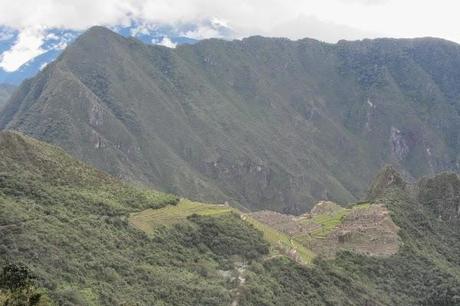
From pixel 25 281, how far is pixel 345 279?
62.3m

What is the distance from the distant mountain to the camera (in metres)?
85.0

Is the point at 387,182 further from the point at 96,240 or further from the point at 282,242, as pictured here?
the point at 96,240

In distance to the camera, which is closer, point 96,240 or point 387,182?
point 96,240

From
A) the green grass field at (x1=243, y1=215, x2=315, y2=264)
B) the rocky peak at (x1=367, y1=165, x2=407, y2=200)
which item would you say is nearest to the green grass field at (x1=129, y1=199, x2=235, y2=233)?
the green grass field at (x1=243, y1=215, x2=315, y2=264)

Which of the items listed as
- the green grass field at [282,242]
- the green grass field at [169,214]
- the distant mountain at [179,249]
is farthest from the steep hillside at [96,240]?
the green grass field at [282,242]

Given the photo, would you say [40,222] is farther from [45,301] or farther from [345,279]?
[345,279]

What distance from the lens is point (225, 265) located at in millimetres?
106938

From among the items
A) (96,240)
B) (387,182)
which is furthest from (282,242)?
(387,182)

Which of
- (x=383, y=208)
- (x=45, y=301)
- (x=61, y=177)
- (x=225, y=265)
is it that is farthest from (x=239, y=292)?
(x=383, y=208)

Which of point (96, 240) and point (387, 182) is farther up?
point (387, 182)

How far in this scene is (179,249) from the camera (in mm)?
105375

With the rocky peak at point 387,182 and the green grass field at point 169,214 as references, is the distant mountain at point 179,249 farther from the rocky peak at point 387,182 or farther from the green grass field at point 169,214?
the rocky peak at point 387,182

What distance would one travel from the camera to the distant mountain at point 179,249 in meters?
85.0

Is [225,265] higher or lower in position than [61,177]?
lower
